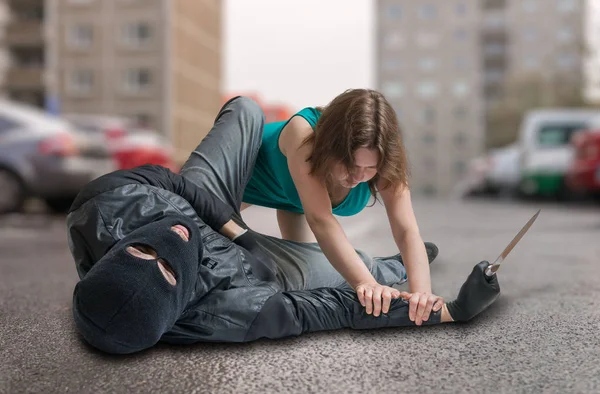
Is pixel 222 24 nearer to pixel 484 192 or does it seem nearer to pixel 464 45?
pixel 464 45

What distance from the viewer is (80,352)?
299cm

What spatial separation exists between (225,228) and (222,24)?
64.1 m

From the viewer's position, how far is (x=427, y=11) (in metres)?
96.6

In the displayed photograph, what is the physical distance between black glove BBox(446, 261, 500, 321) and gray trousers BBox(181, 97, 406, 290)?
0.55 m

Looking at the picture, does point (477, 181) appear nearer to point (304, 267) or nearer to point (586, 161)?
point (586, 161)

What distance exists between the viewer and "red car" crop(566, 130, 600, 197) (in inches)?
513

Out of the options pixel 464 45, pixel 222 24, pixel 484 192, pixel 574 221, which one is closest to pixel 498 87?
pixel 464 45

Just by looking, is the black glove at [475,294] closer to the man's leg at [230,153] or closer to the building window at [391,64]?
the man's leg at [230,153]

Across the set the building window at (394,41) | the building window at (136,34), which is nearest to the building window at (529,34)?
the building window at (394,41)

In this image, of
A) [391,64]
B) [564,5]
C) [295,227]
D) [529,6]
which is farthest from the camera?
[391,64]

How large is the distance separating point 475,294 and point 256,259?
0.89 metres

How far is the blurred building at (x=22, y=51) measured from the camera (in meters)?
48.0

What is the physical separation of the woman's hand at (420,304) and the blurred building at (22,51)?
153 ft

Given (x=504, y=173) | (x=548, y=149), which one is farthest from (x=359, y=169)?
(x=504, y=173)
